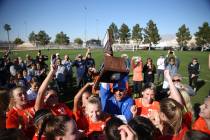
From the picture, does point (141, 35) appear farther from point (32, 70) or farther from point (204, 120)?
point (204, 120)

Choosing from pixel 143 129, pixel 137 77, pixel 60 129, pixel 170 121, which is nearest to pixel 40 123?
pixel 60 129

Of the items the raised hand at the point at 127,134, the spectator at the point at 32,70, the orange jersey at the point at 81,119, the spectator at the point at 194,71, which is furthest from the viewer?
the spectator at the point at 194,71

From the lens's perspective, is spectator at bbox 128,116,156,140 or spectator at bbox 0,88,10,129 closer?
spectator at bbox 128,116,156,140

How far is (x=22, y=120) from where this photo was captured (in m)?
3.19

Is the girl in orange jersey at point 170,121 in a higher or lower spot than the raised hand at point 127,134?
lower

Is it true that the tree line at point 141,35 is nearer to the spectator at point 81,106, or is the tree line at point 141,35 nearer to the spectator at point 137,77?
the spectator at point 137,77

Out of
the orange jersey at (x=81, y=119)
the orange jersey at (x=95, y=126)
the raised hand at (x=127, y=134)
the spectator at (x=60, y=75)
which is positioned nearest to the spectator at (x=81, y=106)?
the orange jersey at (x=81, y=119)

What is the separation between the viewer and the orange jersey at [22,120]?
2.98 m

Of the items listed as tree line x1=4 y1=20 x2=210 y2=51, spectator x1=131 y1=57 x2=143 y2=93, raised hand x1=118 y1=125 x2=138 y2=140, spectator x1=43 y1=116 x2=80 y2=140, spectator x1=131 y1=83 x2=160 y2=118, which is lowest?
spectator x1=131 y1=57 x2=143 y2=93

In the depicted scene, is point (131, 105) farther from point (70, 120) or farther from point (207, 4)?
point (207, 4)

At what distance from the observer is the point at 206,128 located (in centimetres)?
289

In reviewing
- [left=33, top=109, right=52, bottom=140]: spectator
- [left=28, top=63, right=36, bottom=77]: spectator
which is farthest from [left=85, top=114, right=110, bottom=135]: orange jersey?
[left=28, top=63, right=36, bottom=77]: spectator

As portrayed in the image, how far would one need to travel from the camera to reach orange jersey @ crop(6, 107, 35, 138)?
298 cm

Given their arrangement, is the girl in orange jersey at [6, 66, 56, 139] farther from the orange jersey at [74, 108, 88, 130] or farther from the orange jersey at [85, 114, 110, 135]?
the orange jersey at [85, 114, 110, 135]
